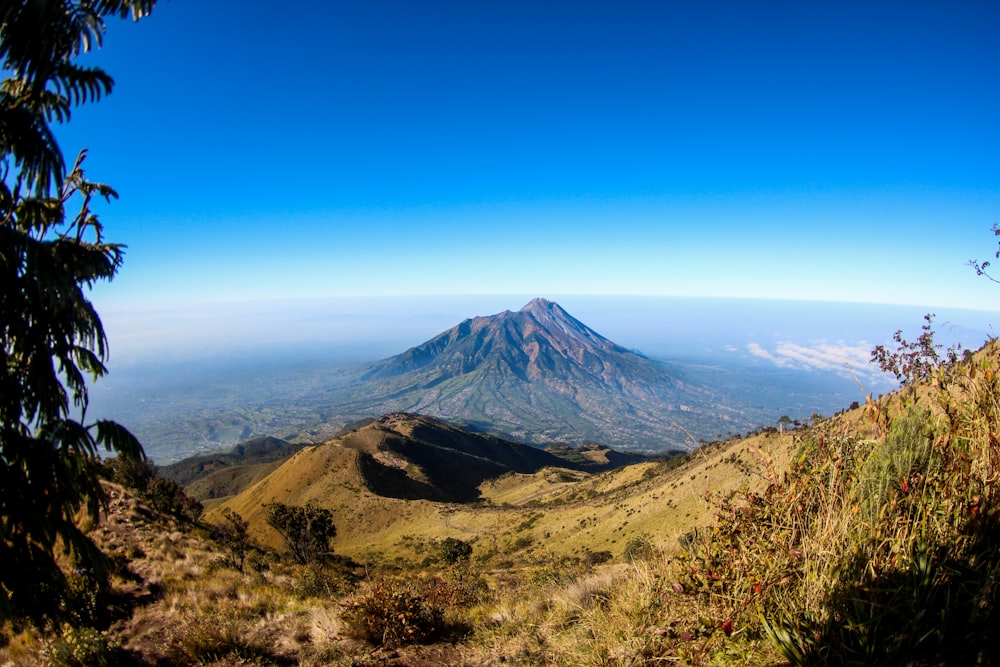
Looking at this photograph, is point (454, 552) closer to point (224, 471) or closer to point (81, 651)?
point (81, 651)

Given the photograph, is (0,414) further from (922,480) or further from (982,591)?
(922,480)

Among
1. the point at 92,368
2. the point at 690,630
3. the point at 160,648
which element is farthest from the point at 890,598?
the point at 160,648

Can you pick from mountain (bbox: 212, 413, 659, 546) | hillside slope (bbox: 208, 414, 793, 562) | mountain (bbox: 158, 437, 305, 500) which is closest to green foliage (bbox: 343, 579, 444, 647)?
hillside slope (bbox: 208, 414, 793, 562)

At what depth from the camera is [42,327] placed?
144 inches

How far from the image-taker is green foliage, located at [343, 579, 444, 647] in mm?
5727

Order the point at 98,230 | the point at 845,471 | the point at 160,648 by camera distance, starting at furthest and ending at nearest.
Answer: the point at 160,648 → the point at 98,230 → the point at 845,471

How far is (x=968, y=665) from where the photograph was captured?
2242 millimetres

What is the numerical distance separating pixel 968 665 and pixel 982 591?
38cm

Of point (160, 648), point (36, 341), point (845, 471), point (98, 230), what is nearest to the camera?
point (845, 471)

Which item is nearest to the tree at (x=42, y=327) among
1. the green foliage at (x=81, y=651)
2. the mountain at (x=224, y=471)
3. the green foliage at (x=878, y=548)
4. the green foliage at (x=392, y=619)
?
the green foliage at (x=81, y=651)

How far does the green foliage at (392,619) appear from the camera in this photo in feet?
18.8

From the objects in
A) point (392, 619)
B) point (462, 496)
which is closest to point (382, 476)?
point (462, 496)

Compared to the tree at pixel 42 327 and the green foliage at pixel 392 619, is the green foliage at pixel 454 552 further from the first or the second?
the tree at pixel 42 327

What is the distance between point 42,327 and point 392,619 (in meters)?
5.15
